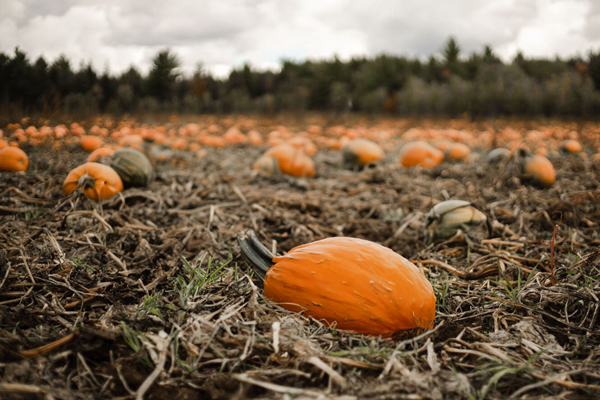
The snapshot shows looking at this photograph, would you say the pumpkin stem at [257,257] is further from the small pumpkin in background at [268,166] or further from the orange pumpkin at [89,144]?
the orange pumpkin at [89,144]

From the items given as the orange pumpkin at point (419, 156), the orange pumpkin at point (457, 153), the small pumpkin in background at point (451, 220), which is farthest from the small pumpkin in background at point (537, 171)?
the orange pumpkin at point (457, 153)

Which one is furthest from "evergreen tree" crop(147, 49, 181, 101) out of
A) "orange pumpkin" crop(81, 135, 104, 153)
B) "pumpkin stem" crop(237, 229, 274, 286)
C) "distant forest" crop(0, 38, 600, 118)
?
"pumpkin stem" crop(237, 229, 274, 286)

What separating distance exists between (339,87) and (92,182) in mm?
25917

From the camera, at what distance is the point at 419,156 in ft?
18.7

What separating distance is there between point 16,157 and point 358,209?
11.6 feet

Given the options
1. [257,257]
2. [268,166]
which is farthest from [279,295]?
[268,166]

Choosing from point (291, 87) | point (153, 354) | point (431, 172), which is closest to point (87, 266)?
point (153, 354)

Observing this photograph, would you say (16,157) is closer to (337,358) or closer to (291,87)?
(337,358)

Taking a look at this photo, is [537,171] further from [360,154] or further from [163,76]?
[163,76]

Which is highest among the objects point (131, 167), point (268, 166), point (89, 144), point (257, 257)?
point (89, 144)

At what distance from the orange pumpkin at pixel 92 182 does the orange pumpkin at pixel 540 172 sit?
4.31 m

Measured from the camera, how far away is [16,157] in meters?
3.73

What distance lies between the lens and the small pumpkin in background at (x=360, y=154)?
5887mm

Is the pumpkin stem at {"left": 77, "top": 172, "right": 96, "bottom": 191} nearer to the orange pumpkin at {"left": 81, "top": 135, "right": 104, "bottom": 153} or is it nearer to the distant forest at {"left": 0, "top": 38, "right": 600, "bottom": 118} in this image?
the orange pumpkin at {"left": 81, "top": 135, "right": 104, "bottom": 153}
